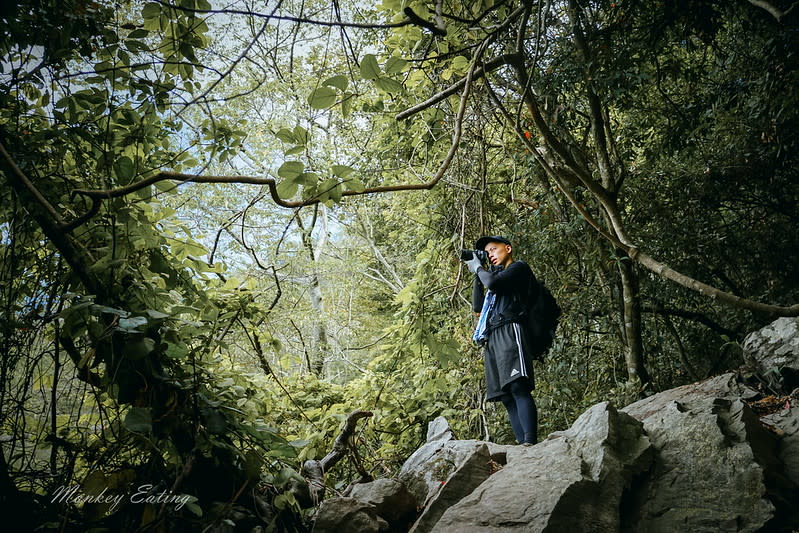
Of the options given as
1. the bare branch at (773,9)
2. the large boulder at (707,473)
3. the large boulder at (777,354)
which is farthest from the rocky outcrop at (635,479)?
the bare branch at (773,9)

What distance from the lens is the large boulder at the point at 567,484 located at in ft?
5.71

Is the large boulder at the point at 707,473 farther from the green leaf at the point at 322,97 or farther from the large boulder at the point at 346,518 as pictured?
the green leaf at the point at 322,97

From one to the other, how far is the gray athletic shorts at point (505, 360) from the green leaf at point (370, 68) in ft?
7.98

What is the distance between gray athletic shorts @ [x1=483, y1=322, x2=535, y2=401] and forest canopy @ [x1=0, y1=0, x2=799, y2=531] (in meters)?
0.67

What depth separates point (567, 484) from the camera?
1.82 meters

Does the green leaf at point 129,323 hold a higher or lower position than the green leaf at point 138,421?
higher

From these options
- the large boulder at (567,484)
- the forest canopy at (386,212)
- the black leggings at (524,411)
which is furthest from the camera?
the black leggings at (524,411)

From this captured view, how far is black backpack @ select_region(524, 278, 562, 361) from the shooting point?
→ 344cm

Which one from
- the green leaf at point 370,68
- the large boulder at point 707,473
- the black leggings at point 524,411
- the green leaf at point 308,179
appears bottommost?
the large boulder at point 707,473

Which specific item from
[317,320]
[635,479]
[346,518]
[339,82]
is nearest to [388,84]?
[339,82]

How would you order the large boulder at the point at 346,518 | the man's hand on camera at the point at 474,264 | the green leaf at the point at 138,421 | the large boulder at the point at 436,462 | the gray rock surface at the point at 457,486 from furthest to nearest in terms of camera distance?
the man's hand on camera at the point at 474,264
the large boulder at the point at 436,462
the gray rock surface at the point at 457,486
the large boulder at the point at 346,518
the green leaf at the point at 138,421

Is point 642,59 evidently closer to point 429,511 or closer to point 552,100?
point 552,100

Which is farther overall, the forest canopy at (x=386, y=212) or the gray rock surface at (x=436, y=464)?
the gray rock surface at (x=436, y=464)

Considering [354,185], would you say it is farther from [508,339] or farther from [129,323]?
[508,339]
